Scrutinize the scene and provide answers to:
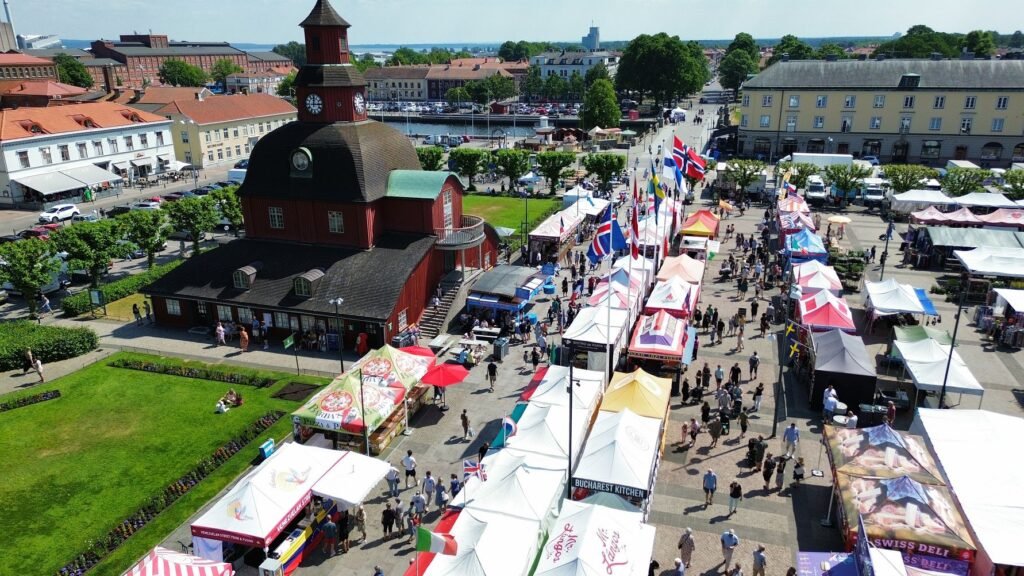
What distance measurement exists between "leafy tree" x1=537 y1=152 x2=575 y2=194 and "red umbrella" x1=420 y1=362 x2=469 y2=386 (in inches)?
1683

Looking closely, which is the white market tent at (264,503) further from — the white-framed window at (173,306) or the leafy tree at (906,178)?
the leafy tree at (906,178)

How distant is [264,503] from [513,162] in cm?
5327

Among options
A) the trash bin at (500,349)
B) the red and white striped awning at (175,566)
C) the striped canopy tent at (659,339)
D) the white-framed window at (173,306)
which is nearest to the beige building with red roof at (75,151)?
the white-framed window at (173,306)

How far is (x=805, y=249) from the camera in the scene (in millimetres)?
41875

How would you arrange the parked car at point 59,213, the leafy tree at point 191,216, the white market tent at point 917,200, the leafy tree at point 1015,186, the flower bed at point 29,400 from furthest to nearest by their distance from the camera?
the parked car at point 59,213, the leafy tree at point 1015,186, the white market tent at point 917,200, the leafy tree at point 191,216, the flower bed at point 29,400

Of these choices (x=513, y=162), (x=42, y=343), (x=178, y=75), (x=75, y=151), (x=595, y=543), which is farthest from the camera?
(x=178, y=75)

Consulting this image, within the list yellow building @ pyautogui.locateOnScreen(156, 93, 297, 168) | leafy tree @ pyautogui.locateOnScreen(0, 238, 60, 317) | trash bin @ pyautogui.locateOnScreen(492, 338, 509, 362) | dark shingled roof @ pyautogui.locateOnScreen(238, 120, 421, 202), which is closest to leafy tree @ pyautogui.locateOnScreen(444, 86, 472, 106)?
yellow building @ pyautogui.locateOnScreen(156, 93, 297, 168)

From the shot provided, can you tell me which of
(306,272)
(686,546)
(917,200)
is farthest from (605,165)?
(686,546)

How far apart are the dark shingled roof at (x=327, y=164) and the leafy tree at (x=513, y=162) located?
29.8 meters

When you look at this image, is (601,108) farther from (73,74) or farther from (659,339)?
(73,74)

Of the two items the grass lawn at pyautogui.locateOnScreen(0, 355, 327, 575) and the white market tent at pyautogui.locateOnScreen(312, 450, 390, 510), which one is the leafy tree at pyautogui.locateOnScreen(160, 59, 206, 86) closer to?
the grass lawn at pyautogui.locateOnScreen(0, 355, 327, 575)

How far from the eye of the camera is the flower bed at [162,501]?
20.2 metres

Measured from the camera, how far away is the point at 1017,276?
126 feet

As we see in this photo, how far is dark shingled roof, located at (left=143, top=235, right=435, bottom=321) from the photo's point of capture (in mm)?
34750
